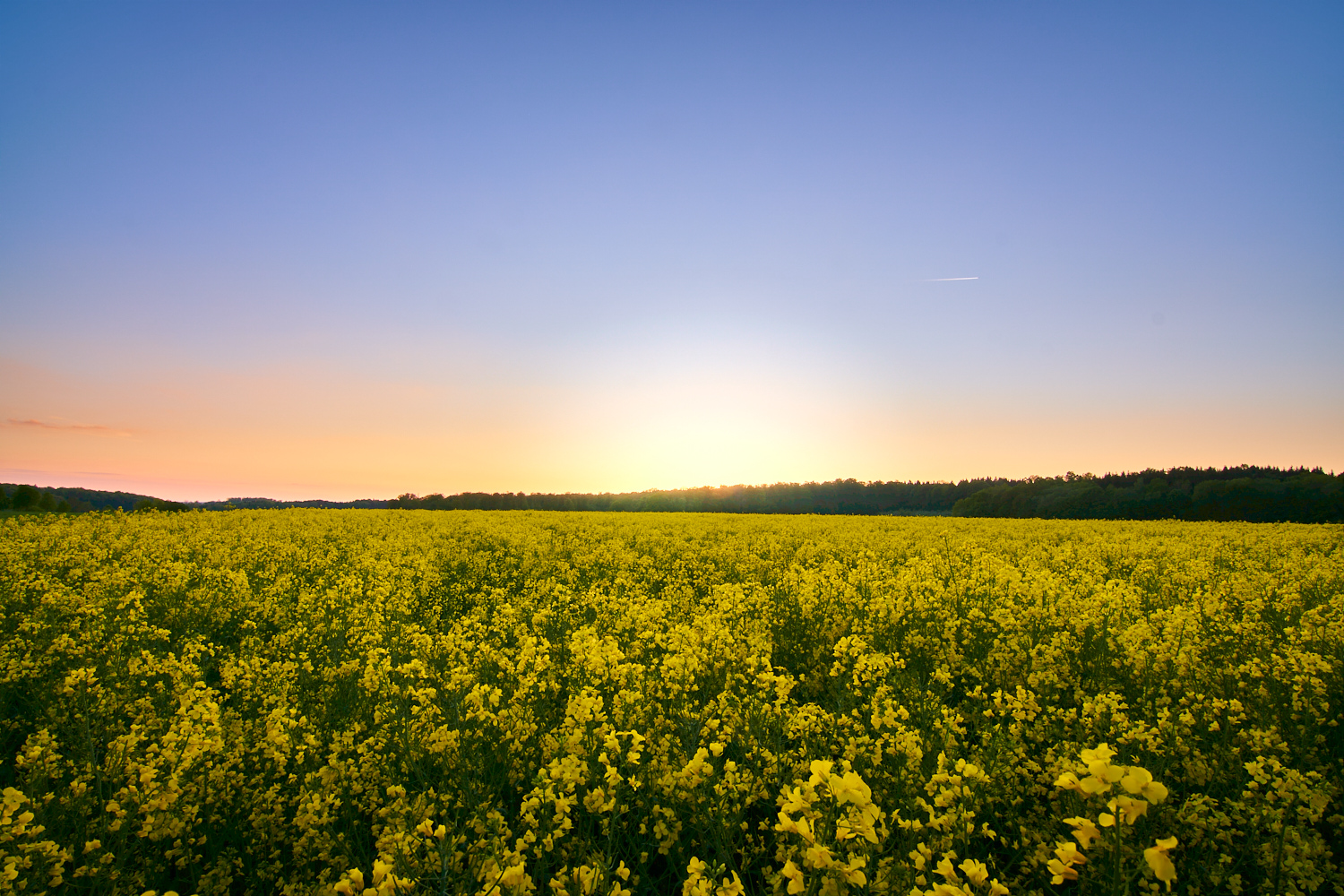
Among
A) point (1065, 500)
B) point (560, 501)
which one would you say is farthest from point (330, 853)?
point (560, 501)

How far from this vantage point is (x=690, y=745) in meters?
3.55

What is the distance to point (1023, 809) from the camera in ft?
12.1

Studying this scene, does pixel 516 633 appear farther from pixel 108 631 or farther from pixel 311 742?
pixel 108 631

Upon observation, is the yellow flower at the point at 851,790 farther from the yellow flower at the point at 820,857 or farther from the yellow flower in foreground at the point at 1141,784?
the yellow flower in foreground at the point at 1141,784

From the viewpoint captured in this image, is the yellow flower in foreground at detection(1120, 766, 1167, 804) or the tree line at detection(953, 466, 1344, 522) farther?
the tree line at detection(953, 466, 1344, 522)

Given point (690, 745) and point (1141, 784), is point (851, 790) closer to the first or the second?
point (1141, 784)

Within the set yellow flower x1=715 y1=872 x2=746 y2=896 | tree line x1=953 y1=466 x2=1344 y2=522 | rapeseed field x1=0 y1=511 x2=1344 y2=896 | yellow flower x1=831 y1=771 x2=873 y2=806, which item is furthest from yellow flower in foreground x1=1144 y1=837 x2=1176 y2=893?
tree line x1=953 y1=466 x2=1344 y2=522

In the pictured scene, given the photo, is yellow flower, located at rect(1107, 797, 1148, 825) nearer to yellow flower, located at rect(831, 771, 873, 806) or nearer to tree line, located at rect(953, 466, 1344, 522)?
yellow flower, located at rect(831, 771, 873, 806)

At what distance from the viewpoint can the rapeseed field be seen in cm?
247

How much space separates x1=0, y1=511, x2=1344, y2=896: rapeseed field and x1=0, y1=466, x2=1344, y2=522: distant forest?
26.4 m

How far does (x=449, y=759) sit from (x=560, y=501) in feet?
241

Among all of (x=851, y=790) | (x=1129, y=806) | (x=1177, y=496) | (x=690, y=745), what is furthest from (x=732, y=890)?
(x=1177, y=496)

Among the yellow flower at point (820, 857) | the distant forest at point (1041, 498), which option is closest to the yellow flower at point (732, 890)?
the yellow flower at point (820, 857)

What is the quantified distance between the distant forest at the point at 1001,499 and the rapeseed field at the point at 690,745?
86.8 ft
